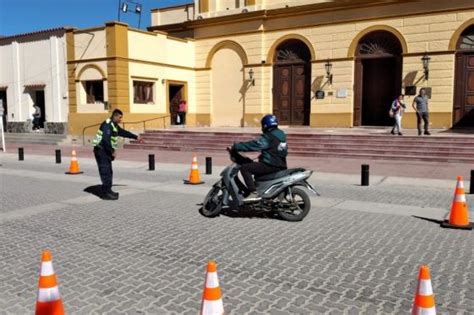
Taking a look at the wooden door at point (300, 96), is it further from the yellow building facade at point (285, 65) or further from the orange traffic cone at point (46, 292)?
the orange traffic cone at point (46, 292)

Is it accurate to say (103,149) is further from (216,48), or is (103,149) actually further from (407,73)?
Answer: (216,48)

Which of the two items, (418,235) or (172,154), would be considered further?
(172,154)

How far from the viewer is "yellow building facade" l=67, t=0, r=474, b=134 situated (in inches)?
867

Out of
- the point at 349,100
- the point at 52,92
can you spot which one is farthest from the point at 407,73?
the point at 52,92

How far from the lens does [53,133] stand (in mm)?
26812

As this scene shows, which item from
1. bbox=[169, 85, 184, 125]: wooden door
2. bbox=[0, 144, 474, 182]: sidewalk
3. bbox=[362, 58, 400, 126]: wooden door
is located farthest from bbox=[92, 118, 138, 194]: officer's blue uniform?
bbox=[169, 85, 184, 125]: wooden door

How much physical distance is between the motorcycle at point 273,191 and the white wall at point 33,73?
70.9 ft

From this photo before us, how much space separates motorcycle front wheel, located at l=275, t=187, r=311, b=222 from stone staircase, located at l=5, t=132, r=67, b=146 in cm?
2087

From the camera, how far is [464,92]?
2181cm

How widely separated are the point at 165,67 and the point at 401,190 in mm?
19269

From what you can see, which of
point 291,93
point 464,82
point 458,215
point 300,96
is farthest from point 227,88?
point 458,215

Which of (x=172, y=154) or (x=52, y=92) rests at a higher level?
(x=52, y=92)

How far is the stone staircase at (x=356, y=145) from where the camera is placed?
16.1 m

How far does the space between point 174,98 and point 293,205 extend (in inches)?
896
